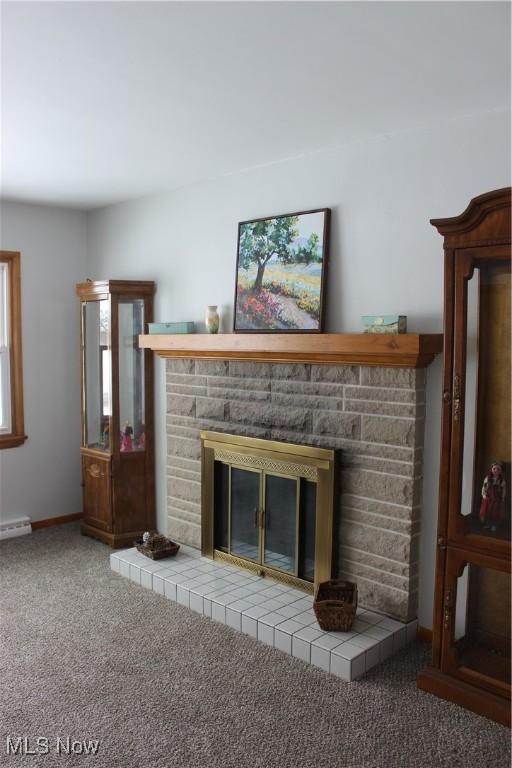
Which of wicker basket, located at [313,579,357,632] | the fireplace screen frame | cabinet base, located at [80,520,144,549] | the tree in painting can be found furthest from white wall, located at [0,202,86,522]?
wicker basket, located at [313,579,357,632]

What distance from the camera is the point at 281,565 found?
3.74 m

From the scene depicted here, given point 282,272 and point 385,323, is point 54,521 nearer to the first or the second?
point 282,272

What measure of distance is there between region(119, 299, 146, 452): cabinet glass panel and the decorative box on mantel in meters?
0.72

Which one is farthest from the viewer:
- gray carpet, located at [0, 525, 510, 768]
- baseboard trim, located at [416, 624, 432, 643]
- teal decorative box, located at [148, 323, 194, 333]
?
teal decorative box, located at [148, 323, 194, 333]

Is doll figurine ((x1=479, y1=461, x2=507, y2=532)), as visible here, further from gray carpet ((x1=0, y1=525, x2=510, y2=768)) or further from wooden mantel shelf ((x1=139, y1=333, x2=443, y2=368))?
gray carpet ((x1=0, y1=525, x2=510, y2=768))

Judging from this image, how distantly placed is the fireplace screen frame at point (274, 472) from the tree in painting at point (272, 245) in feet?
3.03

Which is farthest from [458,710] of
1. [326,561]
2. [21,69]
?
[21,69]

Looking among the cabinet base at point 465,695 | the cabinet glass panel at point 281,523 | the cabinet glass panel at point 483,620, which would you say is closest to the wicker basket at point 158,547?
the cabinet glass panel at point 281,523

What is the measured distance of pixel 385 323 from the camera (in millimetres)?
3141

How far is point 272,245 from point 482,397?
62.9 inches

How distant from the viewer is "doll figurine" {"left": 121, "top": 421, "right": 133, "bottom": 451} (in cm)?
466

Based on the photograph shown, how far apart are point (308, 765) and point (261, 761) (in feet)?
0.55

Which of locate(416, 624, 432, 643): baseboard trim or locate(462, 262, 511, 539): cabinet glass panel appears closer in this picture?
locate(462, 262, 511, 539): cabinet glass panel

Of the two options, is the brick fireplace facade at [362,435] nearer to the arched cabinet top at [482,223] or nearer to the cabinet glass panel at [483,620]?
the cabinet glass panel at [483,620]
